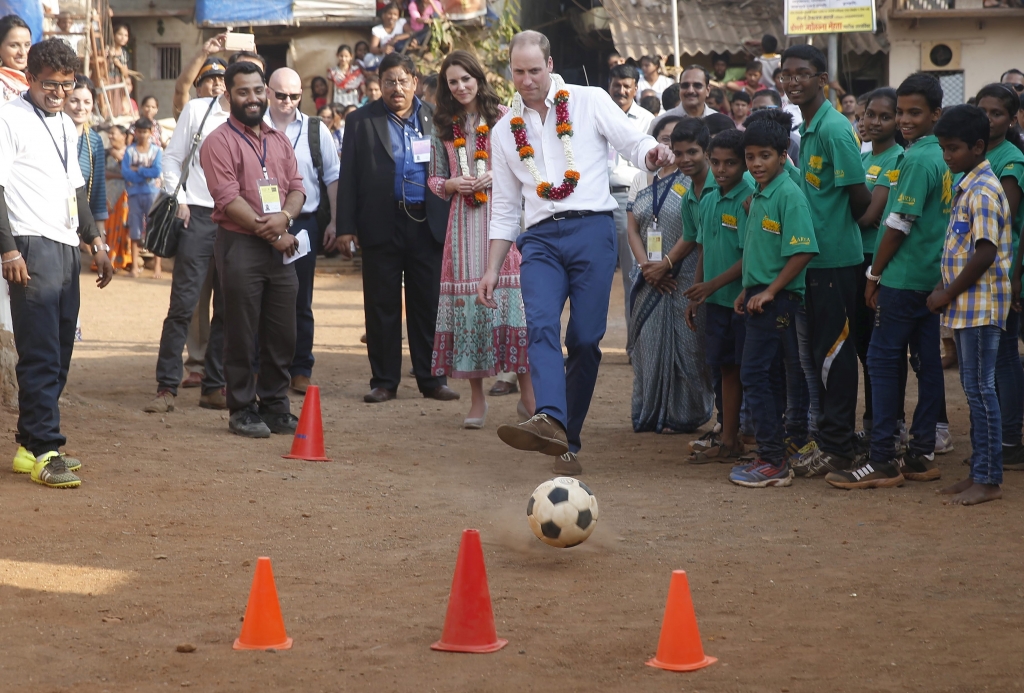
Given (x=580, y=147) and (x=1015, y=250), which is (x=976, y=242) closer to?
(x=1015, y=250)

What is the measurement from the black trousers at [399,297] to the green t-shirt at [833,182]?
3335mm

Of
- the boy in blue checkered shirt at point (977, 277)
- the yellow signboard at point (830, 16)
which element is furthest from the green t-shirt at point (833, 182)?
the yellow signboard at point (830, 16)

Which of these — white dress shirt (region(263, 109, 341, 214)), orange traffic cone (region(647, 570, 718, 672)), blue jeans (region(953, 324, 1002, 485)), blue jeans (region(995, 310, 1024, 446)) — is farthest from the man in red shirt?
orange traffic cone (region(647, 570, 718, 672))

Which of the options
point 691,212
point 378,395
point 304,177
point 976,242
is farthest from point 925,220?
point 304,177

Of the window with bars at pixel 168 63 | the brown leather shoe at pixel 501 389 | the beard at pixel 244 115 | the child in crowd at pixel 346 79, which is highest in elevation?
the window with bars at pixel 168 63

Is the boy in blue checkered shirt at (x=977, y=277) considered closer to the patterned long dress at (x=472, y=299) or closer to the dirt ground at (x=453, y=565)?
the dirt ground at (x=453, y=565)

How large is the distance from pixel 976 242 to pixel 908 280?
49cm

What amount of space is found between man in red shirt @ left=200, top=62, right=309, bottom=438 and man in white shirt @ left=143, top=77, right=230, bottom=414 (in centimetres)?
112

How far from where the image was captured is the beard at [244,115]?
24.3 feet

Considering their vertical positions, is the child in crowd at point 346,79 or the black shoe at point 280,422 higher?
the child in crowd at point 346,79

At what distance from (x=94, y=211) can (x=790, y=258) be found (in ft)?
14.2

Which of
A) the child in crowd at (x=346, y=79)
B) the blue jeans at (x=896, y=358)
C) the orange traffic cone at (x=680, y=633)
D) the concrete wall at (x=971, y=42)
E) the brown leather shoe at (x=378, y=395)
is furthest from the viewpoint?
the concrete wall at (x=971, y=42)

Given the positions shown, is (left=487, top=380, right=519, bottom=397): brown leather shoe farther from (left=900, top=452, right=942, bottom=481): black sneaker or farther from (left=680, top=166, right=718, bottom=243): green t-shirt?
(left=900, top=452, right=942, bottom=481): black sneaker

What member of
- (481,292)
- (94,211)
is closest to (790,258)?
(481,292)
